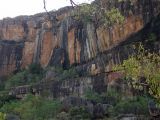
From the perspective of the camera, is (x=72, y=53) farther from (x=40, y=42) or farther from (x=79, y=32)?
(x=40, y=42)

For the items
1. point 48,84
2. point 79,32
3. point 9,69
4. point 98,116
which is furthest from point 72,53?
point 98,116

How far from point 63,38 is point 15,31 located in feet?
35.7

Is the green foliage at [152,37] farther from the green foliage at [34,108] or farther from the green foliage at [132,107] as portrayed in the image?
the green foliage at [34,108]

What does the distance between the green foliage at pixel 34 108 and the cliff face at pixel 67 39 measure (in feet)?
24.5

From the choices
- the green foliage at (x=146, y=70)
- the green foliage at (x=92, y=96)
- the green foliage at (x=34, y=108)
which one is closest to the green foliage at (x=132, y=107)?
the green foliage at (x=92, y=96)

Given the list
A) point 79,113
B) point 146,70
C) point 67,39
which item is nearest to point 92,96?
point 79,113

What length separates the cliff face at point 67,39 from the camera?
48.8m

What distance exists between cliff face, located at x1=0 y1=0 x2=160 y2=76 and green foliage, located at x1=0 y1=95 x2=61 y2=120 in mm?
7456

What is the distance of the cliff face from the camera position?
48841 millimetres

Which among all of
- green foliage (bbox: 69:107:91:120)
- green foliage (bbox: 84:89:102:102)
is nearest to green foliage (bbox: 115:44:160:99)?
green foliage (bbox: 69:107:91:120)

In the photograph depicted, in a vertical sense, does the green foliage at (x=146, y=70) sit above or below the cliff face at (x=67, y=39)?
below

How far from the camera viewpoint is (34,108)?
43.3m

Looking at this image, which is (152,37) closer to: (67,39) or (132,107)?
(132,107)

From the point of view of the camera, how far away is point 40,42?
64.0 meters
